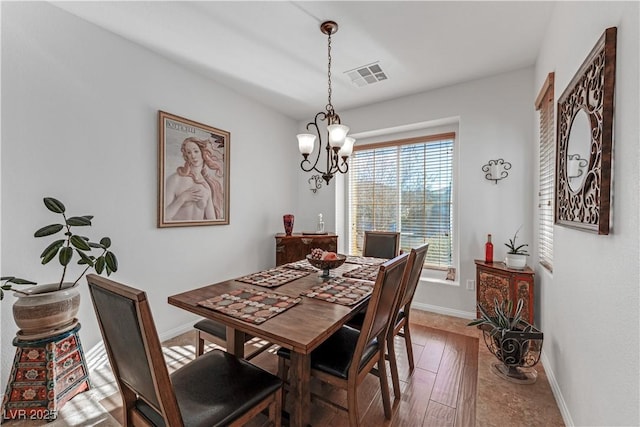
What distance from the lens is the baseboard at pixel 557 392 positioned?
1.57m

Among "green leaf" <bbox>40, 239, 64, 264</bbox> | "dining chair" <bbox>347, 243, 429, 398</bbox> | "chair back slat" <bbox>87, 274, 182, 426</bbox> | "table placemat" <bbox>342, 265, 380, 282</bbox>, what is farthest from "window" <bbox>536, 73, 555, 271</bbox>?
"green leaf" <bbox>40, 239, 64, 264</bbox>

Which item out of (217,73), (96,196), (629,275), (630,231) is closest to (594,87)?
(630,231)

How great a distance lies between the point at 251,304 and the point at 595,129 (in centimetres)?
189

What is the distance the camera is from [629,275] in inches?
39.1

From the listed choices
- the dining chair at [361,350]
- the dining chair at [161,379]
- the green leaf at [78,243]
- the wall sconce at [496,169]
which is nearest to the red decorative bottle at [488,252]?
the wall sconce at [496,169]

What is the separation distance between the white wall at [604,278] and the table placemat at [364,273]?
3.79ft

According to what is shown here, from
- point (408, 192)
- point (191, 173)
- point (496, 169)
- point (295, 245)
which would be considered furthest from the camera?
point (408, 192)

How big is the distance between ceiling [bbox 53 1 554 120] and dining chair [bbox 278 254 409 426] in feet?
6.22

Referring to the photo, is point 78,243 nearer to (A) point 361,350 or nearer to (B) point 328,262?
(B) point 328,262

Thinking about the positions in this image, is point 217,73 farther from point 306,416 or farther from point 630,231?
point 630,231

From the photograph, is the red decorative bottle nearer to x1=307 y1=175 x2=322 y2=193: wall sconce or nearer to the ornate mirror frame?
the ornate mirror frame

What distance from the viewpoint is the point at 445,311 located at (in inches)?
128

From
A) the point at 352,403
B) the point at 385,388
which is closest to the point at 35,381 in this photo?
the point at 352,403

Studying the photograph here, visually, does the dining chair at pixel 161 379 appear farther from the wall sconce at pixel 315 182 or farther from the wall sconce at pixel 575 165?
the wall sconce at pixel 315 182
